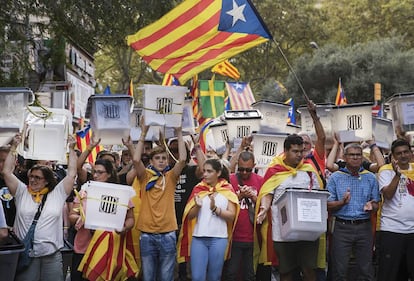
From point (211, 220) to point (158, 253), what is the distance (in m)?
0.68

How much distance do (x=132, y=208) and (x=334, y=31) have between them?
30.9m

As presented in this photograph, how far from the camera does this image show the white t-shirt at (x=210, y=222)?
7.93 metres

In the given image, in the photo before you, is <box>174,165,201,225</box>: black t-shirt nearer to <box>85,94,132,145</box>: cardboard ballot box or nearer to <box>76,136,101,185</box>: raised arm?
<box>76,136,101,185</box>: raised arm

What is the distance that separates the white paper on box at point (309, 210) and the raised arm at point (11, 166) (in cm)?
282

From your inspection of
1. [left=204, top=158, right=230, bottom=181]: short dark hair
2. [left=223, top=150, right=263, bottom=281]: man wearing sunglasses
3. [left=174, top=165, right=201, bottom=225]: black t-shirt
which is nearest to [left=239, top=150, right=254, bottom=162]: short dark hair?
[left=223, top=150, right=263, bottom=281]: man wearing sunglasses

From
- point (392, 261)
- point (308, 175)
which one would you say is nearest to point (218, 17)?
point (308, 175)

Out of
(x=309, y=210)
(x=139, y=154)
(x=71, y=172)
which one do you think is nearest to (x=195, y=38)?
(x=139, y=154)

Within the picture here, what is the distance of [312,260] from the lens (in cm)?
794

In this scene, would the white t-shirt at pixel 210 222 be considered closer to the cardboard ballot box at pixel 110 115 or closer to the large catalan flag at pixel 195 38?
the cardboard ballot box at pixel 110 115

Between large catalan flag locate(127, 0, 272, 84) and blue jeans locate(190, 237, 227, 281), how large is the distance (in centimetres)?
211

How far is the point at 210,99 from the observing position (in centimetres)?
1538

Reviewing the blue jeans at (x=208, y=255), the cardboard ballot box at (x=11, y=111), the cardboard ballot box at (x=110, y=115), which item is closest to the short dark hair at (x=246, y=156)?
the blue jeans at (x=208, y=255)

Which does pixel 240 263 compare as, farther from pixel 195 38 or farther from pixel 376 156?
pixel 195 38

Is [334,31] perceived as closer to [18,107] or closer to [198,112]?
[198,112]
